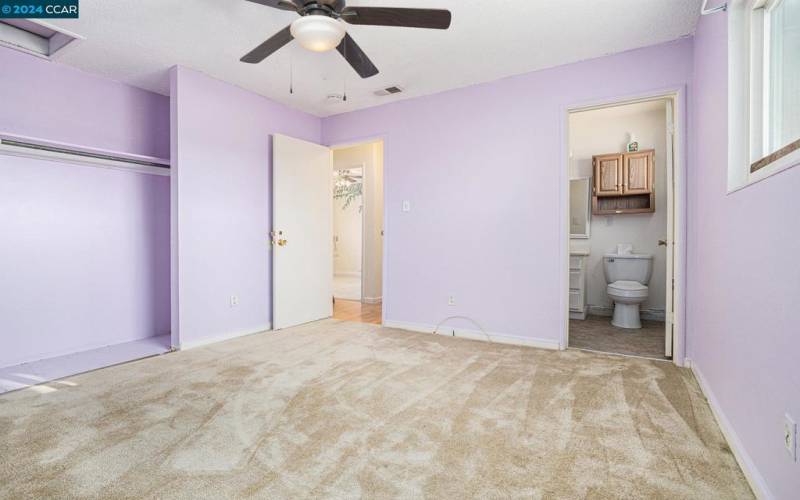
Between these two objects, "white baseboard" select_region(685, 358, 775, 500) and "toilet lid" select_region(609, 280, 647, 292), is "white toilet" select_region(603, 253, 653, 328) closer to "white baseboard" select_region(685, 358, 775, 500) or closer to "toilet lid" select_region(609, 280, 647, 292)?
"toilet lid" select_region(609, 280, 647, 292)

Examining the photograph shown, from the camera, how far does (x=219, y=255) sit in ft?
12.0

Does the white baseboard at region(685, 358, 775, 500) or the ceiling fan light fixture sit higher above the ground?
the ceiling fan light fixture

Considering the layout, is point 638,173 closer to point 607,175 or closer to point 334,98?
point 607,175

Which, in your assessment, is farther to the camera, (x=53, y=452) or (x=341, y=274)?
(x=341, y=274)

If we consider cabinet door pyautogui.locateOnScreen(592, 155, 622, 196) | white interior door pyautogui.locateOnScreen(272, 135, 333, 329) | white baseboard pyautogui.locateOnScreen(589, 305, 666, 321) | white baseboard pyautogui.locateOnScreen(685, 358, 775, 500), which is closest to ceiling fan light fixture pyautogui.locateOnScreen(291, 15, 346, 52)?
white interior door pyautogui.locateOnScreen(272, 135, 333, 329)

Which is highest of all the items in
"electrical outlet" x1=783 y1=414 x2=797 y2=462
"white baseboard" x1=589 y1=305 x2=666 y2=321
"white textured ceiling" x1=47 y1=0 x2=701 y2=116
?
"white textured ceiling" x1=47 y1=0 x2=701 y2=116

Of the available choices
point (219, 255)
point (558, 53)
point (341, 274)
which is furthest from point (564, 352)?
point (341, 274)

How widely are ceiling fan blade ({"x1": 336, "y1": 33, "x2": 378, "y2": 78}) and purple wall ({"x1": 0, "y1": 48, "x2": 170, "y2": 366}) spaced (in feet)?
8.14

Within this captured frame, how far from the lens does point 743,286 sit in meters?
1.64

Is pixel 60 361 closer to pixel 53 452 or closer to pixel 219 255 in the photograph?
pixel 219 255

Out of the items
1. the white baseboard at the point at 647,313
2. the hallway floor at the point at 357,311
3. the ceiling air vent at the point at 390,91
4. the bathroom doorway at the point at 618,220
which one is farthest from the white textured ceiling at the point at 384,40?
the white baseboard at the point at 647,313

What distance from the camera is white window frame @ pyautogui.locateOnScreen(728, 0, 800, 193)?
1655 mm

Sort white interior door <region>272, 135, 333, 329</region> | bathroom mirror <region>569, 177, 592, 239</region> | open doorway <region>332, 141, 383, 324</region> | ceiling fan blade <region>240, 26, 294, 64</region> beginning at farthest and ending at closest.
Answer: open doorway <region>332, 141, 383, 324</region>
bathroom mirror <region>569, 177, 592, 239</region>
white interior door <region>272, 135, 333, 329</region>
ceiling fan blade <region>240, 26, 294, 64</region>

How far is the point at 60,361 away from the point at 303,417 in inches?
92.8
